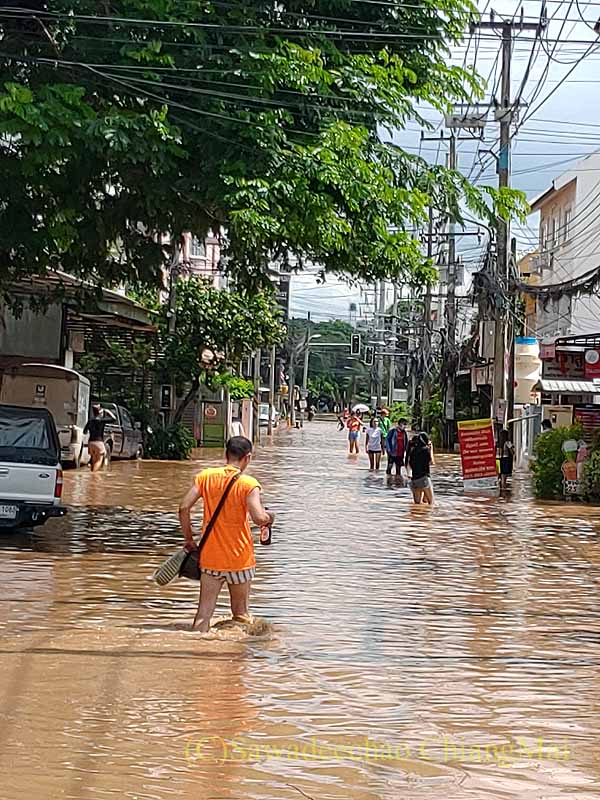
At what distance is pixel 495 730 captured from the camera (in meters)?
7.75

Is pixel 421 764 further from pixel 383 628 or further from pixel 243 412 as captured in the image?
pixel 243 412

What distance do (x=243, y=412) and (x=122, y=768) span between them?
58125 mm

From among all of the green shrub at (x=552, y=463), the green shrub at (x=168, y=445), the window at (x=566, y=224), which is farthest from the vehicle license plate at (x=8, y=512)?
the window at (x=566, y=224)

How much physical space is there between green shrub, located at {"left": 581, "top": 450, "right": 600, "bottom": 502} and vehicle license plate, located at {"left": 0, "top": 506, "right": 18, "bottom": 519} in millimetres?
15012

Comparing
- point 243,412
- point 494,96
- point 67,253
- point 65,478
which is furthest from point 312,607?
point 243,412

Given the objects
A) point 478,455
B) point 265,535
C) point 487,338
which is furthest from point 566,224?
point 265,535

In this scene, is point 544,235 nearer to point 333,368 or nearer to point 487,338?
point 487,338

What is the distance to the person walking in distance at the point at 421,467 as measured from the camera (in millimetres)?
25484

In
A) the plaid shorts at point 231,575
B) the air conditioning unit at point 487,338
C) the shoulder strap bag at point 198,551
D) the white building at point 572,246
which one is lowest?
the plaid shorts at point 231,575

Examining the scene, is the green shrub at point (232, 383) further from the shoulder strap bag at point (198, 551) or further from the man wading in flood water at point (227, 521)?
the man wading in flood water at point (227, 521)

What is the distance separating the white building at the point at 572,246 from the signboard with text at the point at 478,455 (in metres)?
20.8

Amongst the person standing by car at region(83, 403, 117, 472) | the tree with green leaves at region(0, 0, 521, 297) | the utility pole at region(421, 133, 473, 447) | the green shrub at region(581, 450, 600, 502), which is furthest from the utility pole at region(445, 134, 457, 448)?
the tree with green leaves at region(0, 0, 521, 297)

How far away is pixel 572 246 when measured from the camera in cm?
5388

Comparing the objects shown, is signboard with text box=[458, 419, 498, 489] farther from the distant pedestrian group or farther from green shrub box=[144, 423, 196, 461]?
green shrub box=[144, 423, 196, 461]
